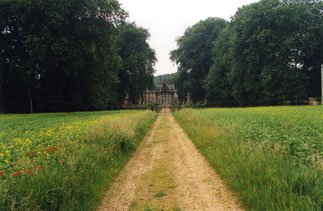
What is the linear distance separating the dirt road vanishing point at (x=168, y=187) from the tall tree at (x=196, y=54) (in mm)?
38861

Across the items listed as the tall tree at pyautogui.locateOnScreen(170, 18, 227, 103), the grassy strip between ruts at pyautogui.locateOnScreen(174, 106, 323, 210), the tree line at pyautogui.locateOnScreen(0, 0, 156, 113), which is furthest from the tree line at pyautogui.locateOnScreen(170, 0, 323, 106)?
the grassy strip between ruts at pyautogui.locateOnScreen(174, 106, 323, 210)

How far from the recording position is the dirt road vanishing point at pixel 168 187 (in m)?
4.38

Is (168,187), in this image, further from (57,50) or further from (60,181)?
(57,50)

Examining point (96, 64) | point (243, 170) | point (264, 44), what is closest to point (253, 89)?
point (264, 44)

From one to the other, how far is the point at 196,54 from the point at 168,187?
144ft

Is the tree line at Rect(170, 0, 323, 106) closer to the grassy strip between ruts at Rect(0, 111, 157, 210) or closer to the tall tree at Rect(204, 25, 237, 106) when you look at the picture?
the tall tree at Rect(204, 25, 237, 106)

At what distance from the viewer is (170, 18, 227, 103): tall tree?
4484 cm

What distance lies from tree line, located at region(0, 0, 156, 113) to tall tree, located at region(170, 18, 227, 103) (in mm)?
20708

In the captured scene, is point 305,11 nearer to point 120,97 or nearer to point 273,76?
point 273,76

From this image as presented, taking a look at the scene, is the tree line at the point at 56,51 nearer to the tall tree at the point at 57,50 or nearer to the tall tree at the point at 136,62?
the tall tree at the point at 57,50

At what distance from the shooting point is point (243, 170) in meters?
5.20

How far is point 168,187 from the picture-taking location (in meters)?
5.31

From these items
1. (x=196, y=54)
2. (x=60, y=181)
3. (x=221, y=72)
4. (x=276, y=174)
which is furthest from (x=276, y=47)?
(x=60, y=181)

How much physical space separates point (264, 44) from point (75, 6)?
84.7 ft
